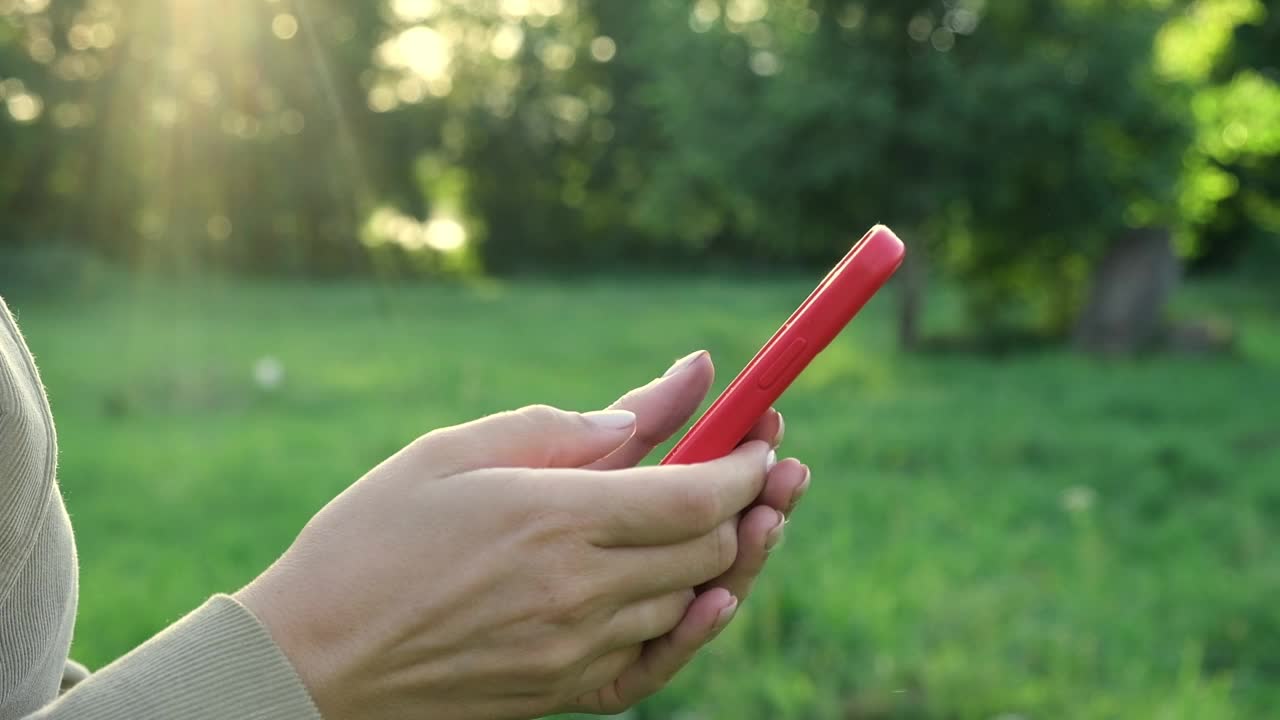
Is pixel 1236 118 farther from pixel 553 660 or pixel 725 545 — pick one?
pixel 553 660

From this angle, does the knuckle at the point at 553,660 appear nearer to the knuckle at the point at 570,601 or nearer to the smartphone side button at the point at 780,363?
the knuckle at the point at 570,601

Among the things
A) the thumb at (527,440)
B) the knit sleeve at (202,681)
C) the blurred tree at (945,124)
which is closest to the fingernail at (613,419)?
the thumb at (527,440)

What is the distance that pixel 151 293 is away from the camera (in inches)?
683

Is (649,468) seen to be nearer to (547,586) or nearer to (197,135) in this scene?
(547,586)

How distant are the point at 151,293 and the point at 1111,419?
46.1ft

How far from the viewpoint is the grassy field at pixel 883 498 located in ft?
10.3

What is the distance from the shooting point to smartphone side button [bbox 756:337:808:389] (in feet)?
3.18

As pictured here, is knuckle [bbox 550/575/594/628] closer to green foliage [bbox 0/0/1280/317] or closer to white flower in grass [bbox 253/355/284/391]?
white flower in grass [bbox 253/355/284/391]

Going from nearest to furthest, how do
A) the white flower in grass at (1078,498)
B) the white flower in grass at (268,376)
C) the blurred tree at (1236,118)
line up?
the white flower in grass at (1078,498) → the white flower in grass at (268,376) → the blurred tree at (1236,118)

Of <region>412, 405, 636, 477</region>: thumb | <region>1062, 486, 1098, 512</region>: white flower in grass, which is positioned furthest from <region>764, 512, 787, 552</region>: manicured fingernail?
<region>1062, 486, 1098, 512</region>: white flower in grass

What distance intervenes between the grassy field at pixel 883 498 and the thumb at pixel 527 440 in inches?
74.8

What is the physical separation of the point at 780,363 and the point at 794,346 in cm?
2

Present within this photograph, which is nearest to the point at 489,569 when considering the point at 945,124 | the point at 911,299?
the point at 945,124

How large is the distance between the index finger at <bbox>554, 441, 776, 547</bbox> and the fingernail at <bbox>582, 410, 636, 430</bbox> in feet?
0.19
